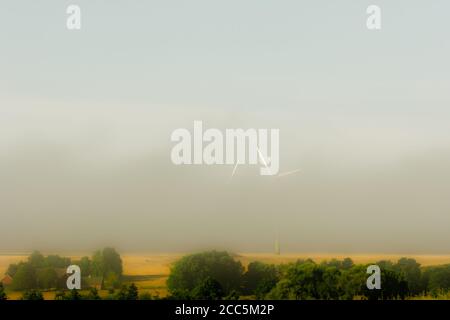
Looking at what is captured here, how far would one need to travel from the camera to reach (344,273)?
492 inches

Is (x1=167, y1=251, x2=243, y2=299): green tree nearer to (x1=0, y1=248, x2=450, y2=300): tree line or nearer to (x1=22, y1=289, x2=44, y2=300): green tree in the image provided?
(x1=0, y1=248, x2=450, y2=300): tree line

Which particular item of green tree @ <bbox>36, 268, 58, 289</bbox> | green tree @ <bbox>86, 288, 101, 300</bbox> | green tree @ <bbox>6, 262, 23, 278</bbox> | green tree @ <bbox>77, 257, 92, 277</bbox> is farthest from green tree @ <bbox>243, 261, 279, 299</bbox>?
green tree @ <bbox>6, 262, 23, 278</bbox>

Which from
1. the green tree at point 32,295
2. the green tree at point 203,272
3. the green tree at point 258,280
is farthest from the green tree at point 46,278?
the green tree at point 258,280

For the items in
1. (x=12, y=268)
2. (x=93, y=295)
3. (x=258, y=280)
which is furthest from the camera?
(x=258, y=280)

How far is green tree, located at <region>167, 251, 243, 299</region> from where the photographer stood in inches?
485

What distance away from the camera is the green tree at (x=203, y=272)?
1233 cm

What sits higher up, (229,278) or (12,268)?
(12,268)

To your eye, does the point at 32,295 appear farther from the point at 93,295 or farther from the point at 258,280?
the point at 258,280

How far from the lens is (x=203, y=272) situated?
12.4 m

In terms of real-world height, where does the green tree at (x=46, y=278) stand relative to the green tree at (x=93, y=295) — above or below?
above

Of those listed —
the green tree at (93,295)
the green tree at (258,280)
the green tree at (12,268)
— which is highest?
the green tree at (12,268)

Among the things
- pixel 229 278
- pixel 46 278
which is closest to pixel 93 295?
pixel 46 278

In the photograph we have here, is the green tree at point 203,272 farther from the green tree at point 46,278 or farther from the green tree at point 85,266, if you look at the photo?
the green tree at point 46,278
